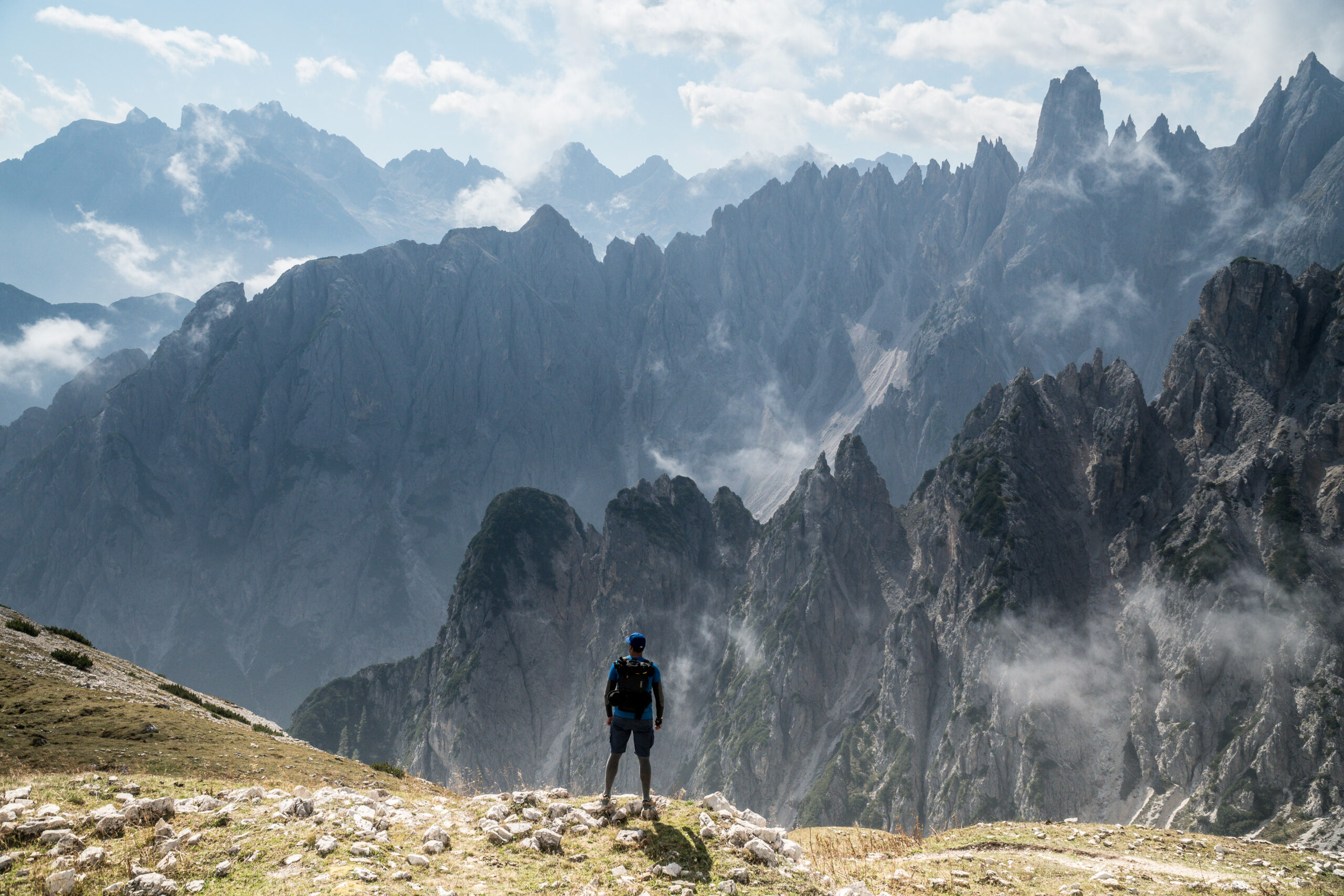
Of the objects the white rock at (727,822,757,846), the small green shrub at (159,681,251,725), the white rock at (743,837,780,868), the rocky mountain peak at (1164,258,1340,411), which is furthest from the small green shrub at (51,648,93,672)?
the rocky mountain peak at (1164,258,1340,411)

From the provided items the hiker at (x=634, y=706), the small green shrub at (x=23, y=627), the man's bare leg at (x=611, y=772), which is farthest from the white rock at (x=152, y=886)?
the small green shrub at (x=23, y=627)

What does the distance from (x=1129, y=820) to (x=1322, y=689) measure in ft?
80.7

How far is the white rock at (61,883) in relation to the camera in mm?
12117

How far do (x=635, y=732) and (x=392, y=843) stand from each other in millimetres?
5648

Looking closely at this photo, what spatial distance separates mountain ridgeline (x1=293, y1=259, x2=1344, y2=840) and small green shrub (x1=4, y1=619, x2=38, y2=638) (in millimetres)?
97789

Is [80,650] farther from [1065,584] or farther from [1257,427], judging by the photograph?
[1257,427]

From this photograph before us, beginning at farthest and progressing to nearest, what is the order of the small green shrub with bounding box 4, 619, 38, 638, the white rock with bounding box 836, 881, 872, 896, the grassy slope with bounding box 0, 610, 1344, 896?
the small green shrub with bounding box 4, 619, 38, 638 → the white rock with bounding box 836, 881, 872, 896 → the grassy slope with bounding box 0, 610, 1344, 896

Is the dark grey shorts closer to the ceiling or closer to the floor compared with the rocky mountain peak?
closer to the floor

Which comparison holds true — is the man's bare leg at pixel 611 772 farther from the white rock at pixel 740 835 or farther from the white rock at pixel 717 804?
the white rock at pixel 740 835

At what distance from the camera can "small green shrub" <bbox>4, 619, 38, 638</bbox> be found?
34744 mm

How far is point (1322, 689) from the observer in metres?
81.0

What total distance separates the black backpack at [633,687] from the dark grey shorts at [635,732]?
239mm

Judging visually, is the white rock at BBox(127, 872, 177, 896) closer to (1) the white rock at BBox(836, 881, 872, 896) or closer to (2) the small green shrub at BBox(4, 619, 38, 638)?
(1) the white rock at BBox(836, 881, 872, 896)

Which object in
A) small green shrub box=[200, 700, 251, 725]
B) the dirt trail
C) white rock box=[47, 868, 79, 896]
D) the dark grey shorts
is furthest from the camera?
small green shrub box=[200, 700, 251, 725]
